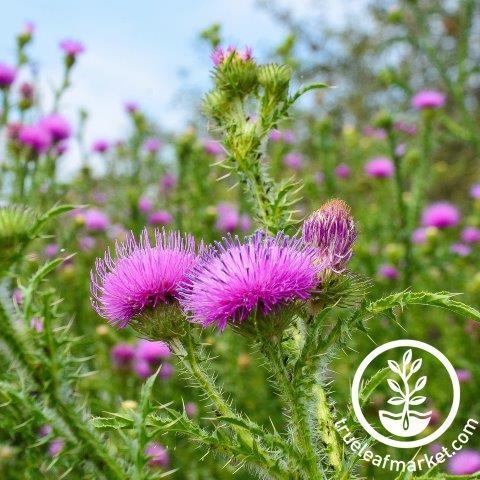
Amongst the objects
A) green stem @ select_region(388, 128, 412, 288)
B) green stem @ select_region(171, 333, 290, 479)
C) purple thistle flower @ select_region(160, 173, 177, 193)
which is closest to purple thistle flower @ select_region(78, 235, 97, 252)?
purple thistle flower @ select_region(160, 173, 177, 193)

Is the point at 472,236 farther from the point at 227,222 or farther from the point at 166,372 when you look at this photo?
the point at 166,372

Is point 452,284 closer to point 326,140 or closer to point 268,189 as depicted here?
Result: point 326,140

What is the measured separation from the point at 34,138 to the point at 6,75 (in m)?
0.75

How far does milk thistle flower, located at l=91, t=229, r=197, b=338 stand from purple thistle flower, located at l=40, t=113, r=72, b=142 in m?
4.00

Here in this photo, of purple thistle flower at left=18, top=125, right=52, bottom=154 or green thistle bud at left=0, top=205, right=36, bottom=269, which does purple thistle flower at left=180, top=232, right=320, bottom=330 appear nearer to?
green thistle bud at left=0, top=205, right=36, bottom=269

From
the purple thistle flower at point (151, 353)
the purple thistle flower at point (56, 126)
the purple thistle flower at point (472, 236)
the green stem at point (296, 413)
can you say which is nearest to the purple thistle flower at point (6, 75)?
the purple thistle flower at point (56, 126)

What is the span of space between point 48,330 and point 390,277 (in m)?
3.91

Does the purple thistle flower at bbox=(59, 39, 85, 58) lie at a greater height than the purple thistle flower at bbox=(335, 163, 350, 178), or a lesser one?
greater

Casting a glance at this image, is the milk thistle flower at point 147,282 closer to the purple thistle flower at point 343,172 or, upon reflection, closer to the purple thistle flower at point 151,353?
the purple thistle flower at point 151,353

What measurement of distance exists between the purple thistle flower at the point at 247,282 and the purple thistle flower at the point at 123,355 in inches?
113

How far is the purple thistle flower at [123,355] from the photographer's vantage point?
4492 mm

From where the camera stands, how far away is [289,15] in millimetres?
16828

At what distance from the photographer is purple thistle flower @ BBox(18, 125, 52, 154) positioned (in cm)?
520

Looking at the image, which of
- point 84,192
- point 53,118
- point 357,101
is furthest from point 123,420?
point 357,101
